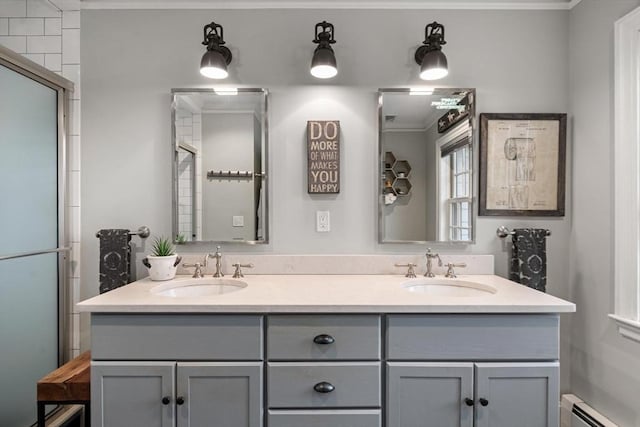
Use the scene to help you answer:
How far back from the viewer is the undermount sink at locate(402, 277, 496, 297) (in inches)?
62.8

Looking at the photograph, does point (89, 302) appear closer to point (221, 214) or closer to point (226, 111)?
point (221, 214)

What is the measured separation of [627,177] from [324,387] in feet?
5.46

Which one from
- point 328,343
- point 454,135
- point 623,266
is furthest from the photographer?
point 454,135

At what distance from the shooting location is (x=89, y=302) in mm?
1201

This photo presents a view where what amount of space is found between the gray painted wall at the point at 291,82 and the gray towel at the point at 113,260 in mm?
128

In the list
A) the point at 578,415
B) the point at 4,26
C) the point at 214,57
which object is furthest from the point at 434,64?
the point at 4,26

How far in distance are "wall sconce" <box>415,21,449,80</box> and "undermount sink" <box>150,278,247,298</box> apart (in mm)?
1429

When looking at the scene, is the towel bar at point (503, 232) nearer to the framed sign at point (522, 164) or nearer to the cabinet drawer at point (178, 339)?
the framed sign at point (522, 164)

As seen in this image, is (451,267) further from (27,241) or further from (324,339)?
(27,241)

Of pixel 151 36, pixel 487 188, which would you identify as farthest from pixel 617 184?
pixel 151 36

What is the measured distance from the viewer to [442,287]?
5.43ft

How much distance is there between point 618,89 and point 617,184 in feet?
1.47

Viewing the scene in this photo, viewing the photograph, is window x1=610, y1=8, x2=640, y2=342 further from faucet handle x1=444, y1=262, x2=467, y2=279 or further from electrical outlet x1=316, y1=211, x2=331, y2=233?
electrical outlet x1=316, y1=211, x2=331, y2=233

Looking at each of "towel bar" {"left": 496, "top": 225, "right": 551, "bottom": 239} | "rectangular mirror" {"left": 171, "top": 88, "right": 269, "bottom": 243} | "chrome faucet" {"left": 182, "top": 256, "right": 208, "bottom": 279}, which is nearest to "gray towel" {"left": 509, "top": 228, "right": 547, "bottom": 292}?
"towel bar" {"left": 496, "top": 225, "right": 551, "bottom": 239}
